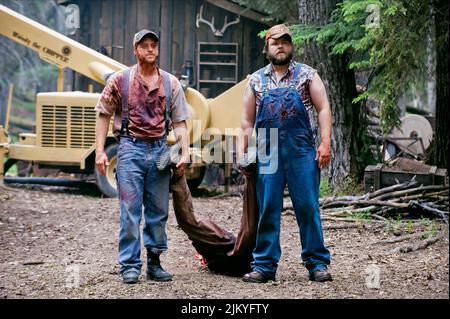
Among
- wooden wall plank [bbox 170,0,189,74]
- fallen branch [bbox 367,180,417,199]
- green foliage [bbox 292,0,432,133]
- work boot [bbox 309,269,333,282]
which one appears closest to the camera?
work boot [bbox 309,269,333,282]

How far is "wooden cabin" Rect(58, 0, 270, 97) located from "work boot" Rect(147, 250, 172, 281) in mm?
11372

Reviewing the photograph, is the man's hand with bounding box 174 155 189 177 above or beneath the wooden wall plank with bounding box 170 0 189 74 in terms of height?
beneath

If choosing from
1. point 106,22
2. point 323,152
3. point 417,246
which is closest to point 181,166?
point 323,152

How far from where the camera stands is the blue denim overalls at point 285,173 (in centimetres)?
604

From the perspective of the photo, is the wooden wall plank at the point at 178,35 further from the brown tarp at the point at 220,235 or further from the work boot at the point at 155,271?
the work boot at the point at 155,271

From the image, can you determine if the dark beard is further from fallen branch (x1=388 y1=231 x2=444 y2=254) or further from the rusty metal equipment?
the rusty metal equipment

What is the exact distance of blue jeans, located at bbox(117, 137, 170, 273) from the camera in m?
6.29

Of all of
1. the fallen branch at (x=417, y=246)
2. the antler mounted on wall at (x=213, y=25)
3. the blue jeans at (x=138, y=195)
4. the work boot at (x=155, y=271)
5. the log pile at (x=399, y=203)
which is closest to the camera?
the blue jeans at (x=138, y=195)

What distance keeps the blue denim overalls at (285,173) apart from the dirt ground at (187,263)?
10.1 inches

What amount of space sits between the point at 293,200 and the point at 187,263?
5.58ft

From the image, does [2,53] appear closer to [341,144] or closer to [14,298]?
[341,144]

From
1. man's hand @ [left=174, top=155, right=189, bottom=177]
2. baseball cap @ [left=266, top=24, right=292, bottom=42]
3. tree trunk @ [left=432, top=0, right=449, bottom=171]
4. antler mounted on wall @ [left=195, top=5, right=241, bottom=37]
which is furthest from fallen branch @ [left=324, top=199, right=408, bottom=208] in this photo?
antler mounted on wall @ [left=195, top=5, right=241, bottom=37]

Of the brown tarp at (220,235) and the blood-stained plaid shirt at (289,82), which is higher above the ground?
the blood-stained plaid shirt at (289,82)

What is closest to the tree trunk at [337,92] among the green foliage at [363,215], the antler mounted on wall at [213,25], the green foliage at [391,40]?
the green foliage at [391,40]
